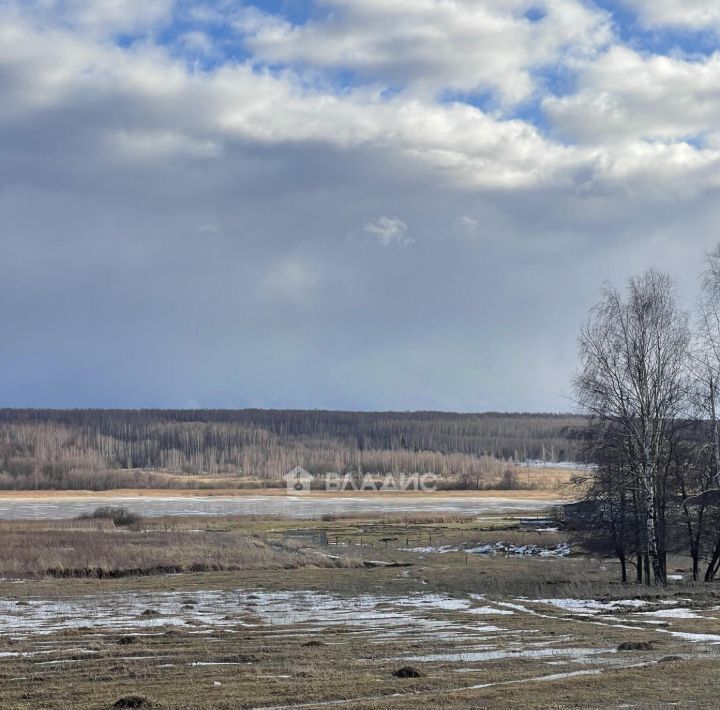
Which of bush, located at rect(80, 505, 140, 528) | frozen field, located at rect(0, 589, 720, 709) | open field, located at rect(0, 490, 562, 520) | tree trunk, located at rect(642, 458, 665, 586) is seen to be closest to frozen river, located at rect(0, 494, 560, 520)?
open field, located at rect(0, 490, 562, 520)

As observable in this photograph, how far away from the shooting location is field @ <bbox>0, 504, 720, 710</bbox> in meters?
14.1

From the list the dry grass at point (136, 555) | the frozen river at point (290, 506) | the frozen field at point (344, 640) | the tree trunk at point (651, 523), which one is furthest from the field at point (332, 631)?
the frozen river at point (290, 506)

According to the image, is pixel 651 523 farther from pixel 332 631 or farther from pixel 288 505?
pixel 288 505

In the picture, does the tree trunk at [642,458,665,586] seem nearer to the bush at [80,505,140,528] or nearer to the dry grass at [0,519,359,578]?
the dry grass at [0,519,359,578]

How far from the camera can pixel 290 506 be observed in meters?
→ 122

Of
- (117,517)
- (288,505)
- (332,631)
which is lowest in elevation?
(288,505)

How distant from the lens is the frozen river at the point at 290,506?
105 meters

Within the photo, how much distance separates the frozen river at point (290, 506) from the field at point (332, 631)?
53853 millimetres

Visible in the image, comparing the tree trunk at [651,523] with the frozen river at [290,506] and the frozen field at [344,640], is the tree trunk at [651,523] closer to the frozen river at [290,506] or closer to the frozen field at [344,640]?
the frozen field at [344,640]

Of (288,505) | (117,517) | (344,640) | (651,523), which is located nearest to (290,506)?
(288,505)

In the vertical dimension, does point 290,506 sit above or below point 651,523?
below

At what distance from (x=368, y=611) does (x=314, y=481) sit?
565ft

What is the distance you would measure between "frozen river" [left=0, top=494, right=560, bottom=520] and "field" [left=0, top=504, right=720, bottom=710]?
53853mm

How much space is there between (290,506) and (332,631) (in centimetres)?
10107
